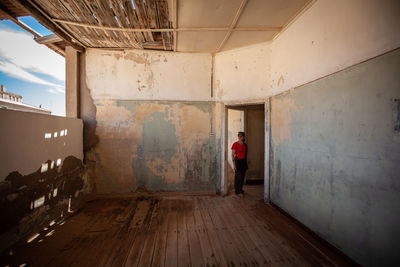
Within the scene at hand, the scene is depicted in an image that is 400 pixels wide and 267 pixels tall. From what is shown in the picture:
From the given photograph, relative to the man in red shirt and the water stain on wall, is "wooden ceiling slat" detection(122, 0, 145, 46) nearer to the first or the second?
the water stain on wall

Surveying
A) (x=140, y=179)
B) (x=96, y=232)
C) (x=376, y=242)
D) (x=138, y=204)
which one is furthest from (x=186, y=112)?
(x=376, y=242)

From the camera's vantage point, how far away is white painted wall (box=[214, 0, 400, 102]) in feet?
5.08

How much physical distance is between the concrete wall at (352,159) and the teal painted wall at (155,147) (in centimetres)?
182

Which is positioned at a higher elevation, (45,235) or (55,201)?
(55,201)

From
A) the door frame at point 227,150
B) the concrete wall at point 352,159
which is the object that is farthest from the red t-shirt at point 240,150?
the concrete wall at point 352,159

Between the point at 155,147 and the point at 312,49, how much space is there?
3.34 meters

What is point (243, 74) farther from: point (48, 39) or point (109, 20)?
point (48, 39)

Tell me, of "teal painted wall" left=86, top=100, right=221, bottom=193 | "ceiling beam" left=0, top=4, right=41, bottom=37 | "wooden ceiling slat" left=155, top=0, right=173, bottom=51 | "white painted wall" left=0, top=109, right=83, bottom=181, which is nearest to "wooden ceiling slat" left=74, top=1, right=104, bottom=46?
"ceiling beam" left=0, top=4, right=41, bottom=37

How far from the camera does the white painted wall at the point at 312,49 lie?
155 centimetres

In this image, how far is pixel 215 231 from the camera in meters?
2.45

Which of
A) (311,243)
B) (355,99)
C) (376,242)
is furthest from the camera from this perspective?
(311,243)

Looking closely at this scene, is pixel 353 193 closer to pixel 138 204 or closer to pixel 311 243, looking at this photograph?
pixel 311 243

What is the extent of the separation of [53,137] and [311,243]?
416 centimetres

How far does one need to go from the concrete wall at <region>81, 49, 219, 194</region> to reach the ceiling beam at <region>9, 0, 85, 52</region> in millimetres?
373
